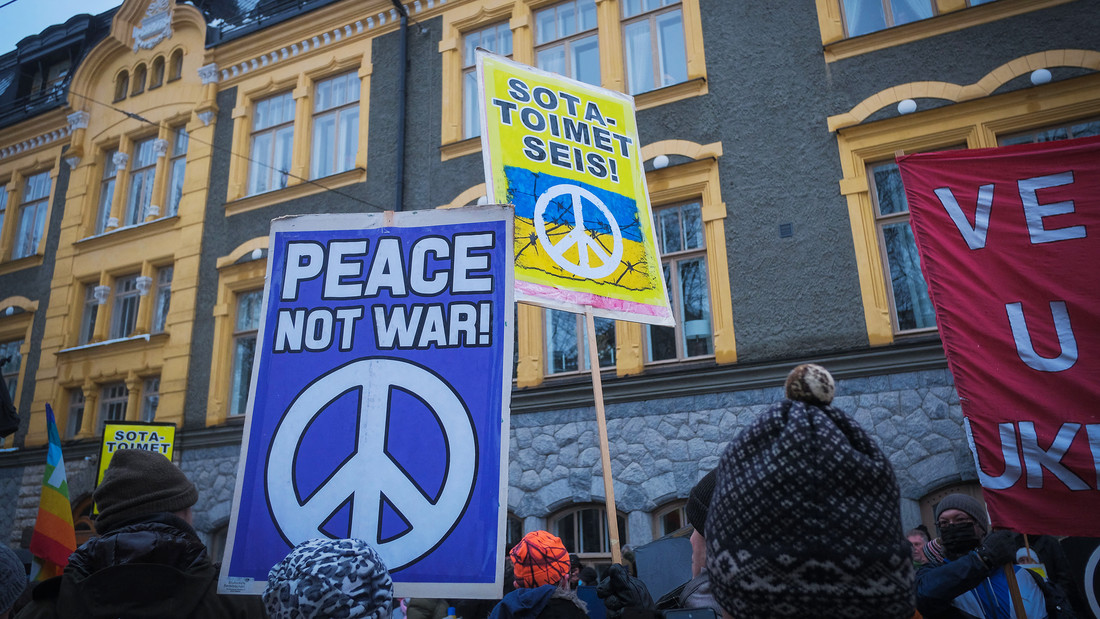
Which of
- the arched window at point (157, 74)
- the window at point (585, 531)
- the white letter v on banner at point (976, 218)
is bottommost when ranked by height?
the window at point (585, 531)

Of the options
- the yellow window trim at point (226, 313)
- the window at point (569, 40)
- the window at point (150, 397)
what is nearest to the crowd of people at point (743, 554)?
the window at point (569, 40)

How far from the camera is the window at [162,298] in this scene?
13.4m

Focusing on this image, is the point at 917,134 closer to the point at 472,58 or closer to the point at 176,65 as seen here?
the point at 472,58

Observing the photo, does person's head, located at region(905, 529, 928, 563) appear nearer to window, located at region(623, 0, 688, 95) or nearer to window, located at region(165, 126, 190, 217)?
window, located at region(623, 0, 688, 95)

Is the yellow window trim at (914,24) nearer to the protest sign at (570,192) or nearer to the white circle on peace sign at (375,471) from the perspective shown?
the protest sign at (570,192)

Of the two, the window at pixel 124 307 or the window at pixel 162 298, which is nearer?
the window at pixel 162 298

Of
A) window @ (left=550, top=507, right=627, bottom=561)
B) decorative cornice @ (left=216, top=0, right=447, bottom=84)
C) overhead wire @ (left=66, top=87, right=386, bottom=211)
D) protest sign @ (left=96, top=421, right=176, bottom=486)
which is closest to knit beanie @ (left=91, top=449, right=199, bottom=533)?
window @ (left=550, top=507, right=627, bottom=561)

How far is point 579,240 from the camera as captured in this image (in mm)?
4824

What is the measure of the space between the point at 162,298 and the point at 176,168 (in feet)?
8.75

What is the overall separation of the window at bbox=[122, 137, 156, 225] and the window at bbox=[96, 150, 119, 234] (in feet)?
1.34

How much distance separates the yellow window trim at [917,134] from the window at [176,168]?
12.0 m

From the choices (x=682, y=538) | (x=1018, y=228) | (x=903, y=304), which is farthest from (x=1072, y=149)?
(x=903, y=304)

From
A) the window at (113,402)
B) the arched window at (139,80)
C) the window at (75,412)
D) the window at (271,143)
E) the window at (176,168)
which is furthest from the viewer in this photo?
the arched window at (139,80)

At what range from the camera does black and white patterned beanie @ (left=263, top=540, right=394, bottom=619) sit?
6.31ft
